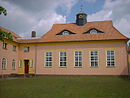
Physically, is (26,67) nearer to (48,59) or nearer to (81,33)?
(48,59)

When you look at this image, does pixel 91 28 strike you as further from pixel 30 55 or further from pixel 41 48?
pixel 30 55

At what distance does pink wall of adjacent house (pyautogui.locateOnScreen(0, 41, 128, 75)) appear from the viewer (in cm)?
2476

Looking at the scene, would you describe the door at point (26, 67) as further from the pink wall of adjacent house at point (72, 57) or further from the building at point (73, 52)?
the pink wall of adjacent house at point (72, 57)

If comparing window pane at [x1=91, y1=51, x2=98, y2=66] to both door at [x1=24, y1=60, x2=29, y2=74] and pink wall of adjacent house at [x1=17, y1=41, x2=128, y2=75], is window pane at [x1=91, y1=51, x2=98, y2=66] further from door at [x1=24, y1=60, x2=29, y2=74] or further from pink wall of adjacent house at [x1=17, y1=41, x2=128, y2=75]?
door at [x1=24, y1=60, x2=29, y2=74]

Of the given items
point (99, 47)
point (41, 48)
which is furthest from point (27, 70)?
point (99, 47)

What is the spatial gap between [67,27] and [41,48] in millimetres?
6236

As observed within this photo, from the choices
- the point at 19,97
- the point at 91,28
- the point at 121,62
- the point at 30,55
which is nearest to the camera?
the point at 19,97

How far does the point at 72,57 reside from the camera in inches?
1053

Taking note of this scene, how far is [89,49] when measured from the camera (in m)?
26.1

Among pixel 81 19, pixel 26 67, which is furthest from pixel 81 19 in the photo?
pixel 26 67

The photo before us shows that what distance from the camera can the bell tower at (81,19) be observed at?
30.2 metres

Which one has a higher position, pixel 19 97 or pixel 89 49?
pixel 89 49

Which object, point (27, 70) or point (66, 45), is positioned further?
point (27, 70)

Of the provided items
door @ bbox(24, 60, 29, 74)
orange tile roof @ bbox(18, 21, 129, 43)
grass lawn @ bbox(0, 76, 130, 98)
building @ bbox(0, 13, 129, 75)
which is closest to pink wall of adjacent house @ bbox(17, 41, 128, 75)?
building @ bbox(0, 13, 129, 75)
